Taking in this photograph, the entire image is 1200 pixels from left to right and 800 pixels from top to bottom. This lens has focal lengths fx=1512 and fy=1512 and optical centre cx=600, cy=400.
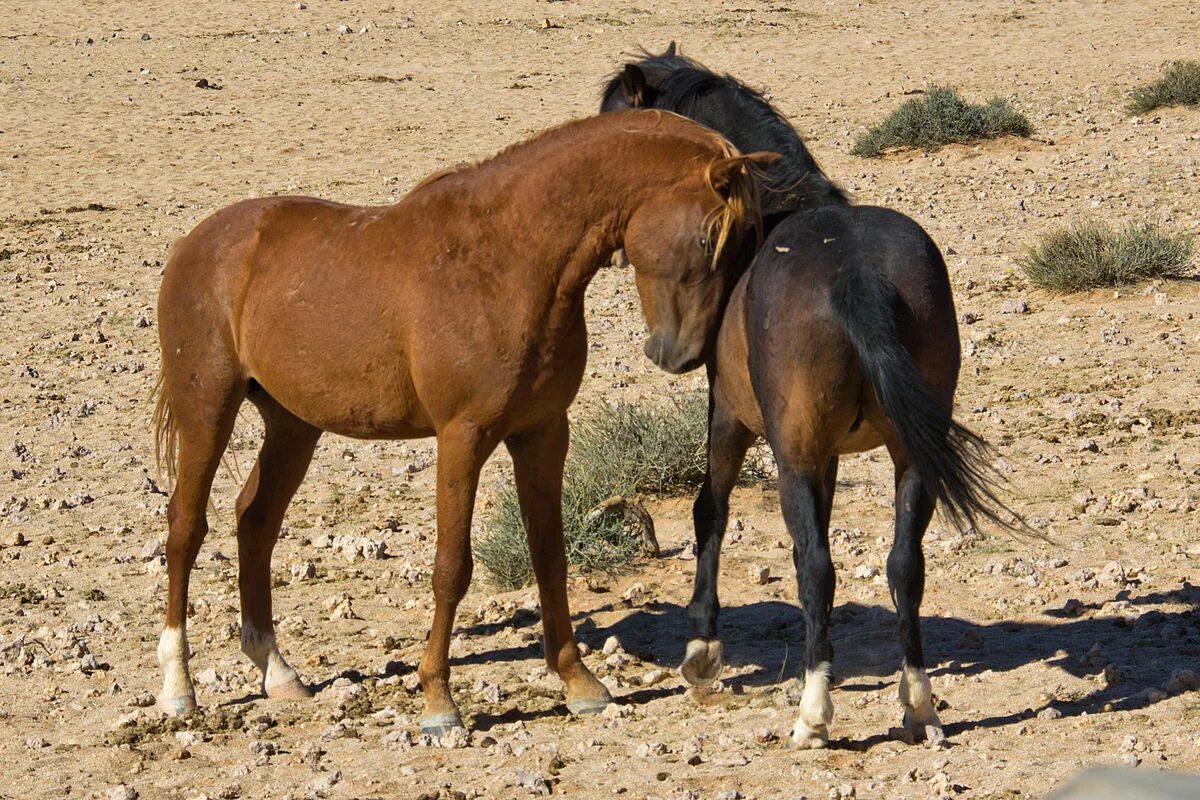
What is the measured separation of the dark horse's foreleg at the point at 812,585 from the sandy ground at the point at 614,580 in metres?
0.12

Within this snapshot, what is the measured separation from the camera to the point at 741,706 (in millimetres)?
5422

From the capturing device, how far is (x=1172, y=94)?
1675 cm

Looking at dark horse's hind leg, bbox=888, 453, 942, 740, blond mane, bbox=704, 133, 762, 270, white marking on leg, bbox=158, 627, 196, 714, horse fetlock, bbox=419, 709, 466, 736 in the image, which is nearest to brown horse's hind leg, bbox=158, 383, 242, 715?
white marking on leg, bbox=158, 627, 196, 714

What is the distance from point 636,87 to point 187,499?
2.37 metres

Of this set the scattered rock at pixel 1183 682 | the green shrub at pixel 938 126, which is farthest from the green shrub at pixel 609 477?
the green shrub at pixel 938 126

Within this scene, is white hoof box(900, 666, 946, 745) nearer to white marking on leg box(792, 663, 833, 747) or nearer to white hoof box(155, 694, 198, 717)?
white marking on leg box(792, 663, 833, 747)

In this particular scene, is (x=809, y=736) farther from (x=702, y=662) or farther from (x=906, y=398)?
(x=906, y=398)

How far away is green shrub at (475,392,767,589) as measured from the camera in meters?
6.97

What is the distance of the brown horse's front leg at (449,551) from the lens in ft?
16.8

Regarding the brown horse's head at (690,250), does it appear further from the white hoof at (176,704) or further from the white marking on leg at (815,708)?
the white hoof at (176,704)

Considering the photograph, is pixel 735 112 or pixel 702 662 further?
pixel 735 112

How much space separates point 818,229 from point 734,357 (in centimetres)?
52

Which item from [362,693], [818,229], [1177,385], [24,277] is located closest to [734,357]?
[818,229]

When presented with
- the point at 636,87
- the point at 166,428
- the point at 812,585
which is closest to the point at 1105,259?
the point at 636,87
